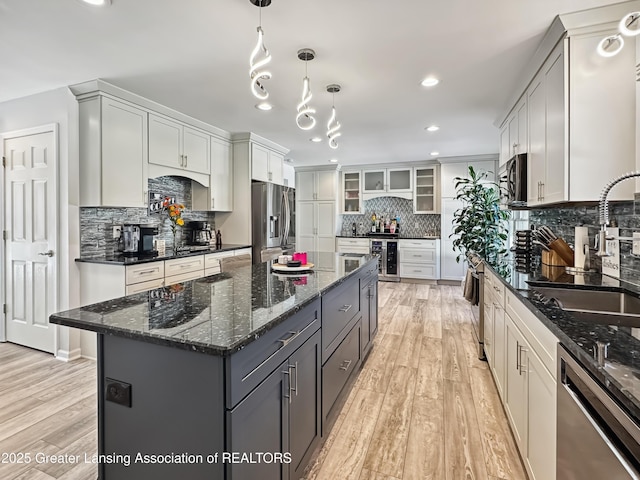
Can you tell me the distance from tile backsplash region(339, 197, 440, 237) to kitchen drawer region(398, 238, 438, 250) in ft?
1.75

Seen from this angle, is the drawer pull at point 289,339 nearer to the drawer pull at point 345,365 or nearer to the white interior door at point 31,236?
the drawer pull at point 345,365

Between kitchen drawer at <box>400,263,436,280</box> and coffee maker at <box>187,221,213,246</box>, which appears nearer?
coffee maker at <box>187,221,213,246</box>

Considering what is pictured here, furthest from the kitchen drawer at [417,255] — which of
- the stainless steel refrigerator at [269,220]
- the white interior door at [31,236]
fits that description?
the white interior door at [31,236]

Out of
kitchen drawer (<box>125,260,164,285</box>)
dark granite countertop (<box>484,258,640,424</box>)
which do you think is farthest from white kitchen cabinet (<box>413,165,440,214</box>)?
kitchen drawer (<box>125,260,164,285</box>)

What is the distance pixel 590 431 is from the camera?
2.86 feet

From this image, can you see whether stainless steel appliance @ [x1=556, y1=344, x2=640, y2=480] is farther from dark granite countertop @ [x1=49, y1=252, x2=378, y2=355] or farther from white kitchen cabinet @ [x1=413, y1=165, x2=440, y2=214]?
white kitchen cabinet @ [x1=413, y1=165, x2=440, y2=214]

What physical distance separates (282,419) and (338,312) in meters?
0.85

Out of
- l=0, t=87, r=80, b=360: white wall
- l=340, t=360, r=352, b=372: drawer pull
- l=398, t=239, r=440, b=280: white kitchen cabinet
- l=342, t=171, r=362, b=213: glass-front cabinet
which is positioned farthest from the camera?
l=342, t=171, r=362, b=213: glass-front cabinet

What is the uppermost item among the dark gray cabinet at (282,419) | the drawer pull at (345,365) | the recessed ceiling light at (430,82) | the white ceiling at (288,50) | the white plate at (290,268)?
the recessed ceiling light at (430,82)

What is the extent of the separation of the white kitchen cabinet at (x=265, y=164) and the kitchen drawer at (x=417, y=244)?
110 inches

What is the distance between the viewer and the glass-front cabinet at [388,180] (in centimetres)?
686

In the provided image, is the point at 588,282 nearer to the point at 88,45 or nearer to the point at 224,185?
the point at 88,45

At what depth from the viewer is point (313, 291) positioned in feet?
5.43

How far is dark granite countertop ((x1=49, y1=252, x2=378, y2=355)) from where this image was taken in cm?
103
